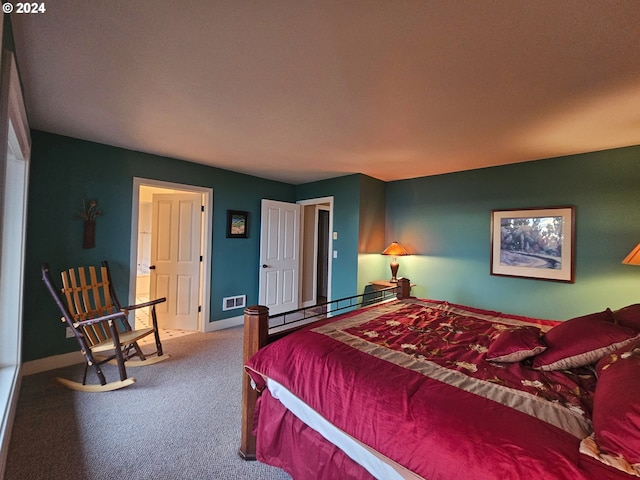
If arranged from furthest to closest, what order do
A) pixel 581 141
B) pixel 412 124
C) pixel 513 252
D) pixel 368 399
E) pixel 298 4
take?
pixel 513 252
pixel 581 141
pixel 412 124
pixel 298 4
pixel 368 399

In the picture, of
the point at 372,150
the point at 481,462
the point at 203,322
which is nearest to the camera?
the point at 481,462

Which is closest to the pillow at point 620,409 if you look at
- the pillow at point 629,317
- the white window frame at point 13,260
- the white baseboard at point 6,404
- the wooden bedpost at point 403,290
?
the pillow at point 629,317

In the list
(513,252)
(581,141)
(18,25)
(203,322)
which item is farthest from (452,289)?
(18,25)

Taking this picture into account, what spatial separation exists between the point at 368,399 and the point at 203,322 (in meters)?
3.37

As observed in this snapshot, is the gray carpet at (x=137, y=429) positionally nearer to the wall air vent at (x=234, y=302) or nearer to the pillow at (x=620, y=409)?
the wall air vent at (x=234, y=302)

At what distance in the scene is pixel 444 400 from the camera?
3.43ft

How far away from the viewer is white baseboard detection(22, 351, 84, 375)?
2640 mm

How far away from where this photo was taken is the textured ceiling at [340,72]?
4.23ft

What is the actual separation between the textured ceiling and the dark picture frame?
765 millimetres

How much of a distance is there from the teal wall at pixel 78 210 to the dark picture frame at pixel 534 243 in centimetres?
380

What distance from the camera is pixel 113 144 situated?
123 inches

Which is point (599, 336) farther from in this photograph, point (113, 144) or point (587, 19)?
point (113, 144)

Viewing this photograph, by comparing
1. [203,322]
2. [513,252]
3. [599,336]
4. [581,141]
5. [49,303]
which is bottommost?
[203,322]

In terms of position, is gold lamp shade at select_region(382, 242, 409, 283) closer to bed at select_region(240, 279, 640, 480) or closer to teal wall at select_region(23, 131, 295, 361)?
bed at select_region(240, 279, 640, 480)
